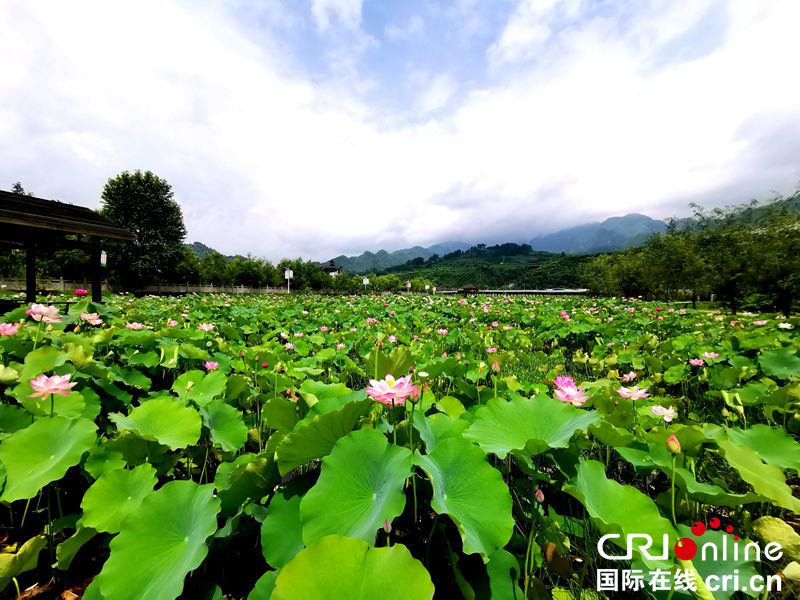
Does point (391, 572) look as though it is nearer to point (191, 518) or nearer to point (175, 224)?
point (191, 518)

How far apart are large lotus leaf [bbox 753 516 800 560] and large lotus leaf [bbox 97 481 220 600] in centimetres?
149

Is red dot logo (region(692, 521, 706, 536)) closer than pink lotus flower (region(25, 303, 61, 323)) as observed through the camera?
Yes

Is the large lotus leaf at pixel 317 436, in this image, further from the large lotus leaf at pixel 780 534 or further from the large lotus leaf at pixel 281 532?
the large lotus leaf at pixel 780 534

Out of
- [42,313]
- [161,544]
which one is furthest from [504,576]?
[42,313]

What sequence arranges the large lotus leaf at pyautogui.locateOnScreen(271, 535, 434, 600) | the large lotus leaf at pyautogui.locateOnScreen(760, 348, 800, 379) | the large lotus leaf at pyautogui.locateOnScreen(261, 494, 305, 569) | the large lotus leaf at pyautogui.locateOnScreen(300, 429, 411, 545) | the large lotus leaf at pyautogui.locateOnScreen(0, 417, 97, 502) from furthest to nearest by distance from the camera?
the large lotus leaf at pyautogui.locateOnScreen(760, 348, 800, 379), the large lotus leaf at pyautogui.locateOnScreen(0, 417, 97, 502), the large lotus leaf at pyautogui.locateOnScreen(261, 494, 305, 569), the large lotus leaf at pyautogui.locateOnScreen(300, 429, 411, 545), the large lotus leaf at pyautogui.locateOnScreen(271, 535, 434, 600)

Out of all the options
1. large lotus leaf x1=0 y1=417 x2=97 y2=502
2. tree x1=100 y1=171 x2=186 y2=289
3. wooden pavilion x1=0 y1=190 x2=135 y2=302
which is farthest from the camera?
tree x1=100 y1=171 x2=186 y2=289

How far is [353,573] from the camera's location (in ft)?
2.06

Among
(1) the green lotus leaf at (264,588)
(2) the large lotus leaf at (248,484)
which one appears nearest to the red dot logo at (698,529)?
(1) the green lotus leaf at (264,588)

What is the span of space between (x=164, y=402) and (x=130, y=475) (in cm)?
32

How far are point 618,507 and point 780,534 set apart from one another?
18.2 inches

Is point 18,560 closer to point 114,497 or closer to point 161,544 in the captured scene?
point 114,497

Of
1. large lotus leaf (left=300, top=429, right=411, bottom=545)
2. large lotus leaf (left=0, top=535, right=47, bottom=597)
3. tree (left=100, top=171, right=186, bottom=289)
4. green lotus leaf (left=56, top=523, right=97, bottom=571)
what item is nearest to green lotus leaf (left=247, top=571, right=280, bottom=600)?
large lotus leaf (left=300, top=429, right=411, bottom=545)

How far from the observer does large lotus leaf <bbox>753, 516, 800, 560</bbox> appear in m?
0.98

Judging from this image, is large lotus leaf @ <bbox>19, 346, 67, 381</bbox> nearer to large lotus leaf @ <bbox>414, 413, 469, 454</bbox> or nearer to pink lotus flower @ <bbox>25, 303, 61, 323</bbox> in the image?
pink lotus flower @ <bbox>25, 303, 61, 323</bbox>
